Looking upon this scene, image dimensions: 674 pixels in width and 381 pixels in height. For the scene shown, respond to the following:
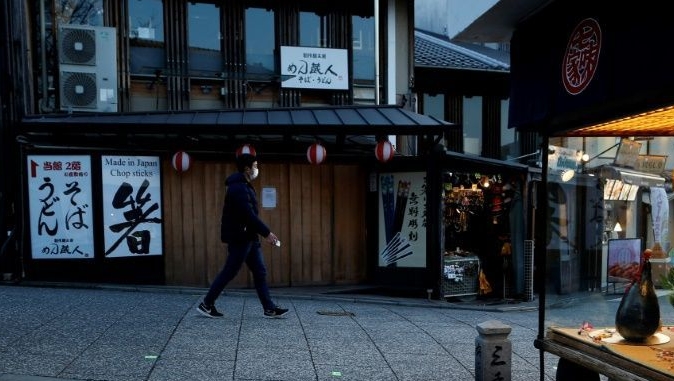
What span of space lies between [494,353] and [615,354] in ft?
4.26

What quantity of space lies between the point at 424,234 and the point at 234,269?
5238 mm

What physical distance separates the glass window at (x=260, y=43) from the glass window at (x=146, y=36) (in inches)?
77.8

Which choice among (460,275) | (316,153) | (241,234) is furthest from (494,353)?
(316,153)

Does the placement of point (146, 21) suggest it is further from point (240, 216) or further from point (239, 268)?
point (239, 268)

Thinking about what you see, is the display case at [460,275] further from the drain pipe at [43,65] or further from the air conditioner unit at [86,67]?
the drain pipe at [43,65]

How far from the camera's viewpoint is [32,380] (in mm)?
4473

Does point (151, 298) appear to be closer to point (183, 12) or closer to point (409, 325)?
point (409, 325)

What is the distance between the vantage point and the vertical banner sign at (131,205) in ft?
32.9

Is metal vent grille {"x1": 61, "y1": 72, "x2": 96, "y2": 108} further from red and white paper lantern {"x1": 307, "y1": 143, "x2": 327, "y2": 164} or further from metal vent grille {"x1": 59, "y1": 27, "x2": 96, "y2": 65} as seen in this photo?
red and white paper lantern {"x1": 307, "y1": 143, "x2": 327, "y2": 164}

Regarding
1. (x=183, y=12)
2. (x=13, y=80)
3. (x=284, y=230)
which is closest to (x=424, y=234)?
(x=284, y=230)

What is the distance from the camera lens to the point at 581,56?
3.80m

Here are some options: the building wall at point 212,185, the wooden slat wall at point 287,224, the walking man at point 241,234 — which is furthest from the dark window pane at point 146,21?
the walking man at point 241,234

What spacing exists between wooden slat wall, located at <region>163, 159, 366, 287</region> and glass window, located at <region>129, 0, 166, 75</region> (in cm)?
251

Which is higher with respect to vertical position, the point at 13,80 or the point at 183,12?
the point at 183,12
